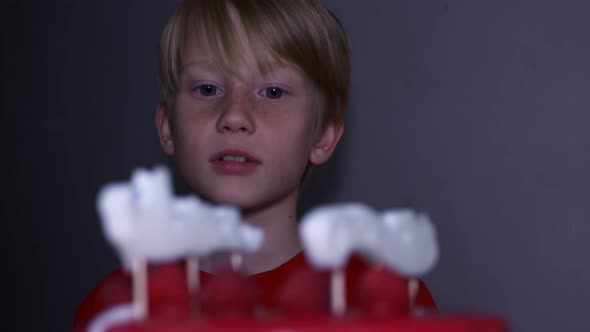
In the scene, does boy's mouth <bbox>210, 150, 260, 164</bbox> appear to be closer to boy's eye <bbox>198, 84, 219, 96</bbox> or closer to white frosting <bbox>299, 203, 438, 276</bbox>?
boy's eye <bbox>198, 84, 219, 96</bbox>

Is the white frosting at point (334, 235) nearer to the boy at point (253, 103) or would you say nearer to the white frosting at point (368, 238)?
the white frosting at point (368, 238)

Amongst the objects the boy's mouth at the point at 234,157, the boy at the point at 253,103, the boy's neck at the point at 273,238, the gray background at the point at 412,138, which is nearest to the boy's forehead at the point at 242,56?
the boy at the point at 253,103

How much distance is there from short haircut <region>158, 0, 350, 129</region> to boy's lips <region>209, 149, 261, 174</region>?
0.14 metres

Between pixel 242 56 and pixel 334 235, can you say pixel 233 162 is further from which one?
pixel 334 235

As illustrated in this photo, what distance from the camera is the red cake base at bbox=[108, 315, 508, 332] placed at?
62 cm

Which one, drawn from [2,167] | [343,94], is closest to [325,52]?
[343,94]

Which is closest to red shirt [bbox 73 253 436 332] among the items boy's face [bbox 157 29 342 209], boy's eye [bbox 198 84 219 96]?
boy's face [bbox 157 29 342 209]

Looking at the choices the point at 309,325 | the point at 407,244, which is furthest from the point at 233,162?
the point at 309,325

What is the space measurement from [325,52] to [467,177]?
1.25ft

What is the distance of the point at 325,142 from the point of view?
132cm

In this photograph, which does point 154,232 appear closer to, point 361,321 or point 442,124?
point 361,321

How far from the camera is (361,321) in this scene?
0.65 metres

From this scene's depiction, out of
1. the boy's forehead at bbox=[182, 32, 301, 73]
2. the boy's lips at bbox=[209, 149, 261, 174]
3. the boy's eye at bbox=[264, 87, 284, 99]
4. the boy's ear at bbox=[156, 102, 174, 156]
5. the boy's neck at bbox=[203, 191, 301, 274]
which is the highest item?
the boy's forehead at bbox=[182, 32, 301, 73]

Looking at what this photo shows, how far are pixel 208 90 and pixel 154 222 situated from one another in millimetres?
525
